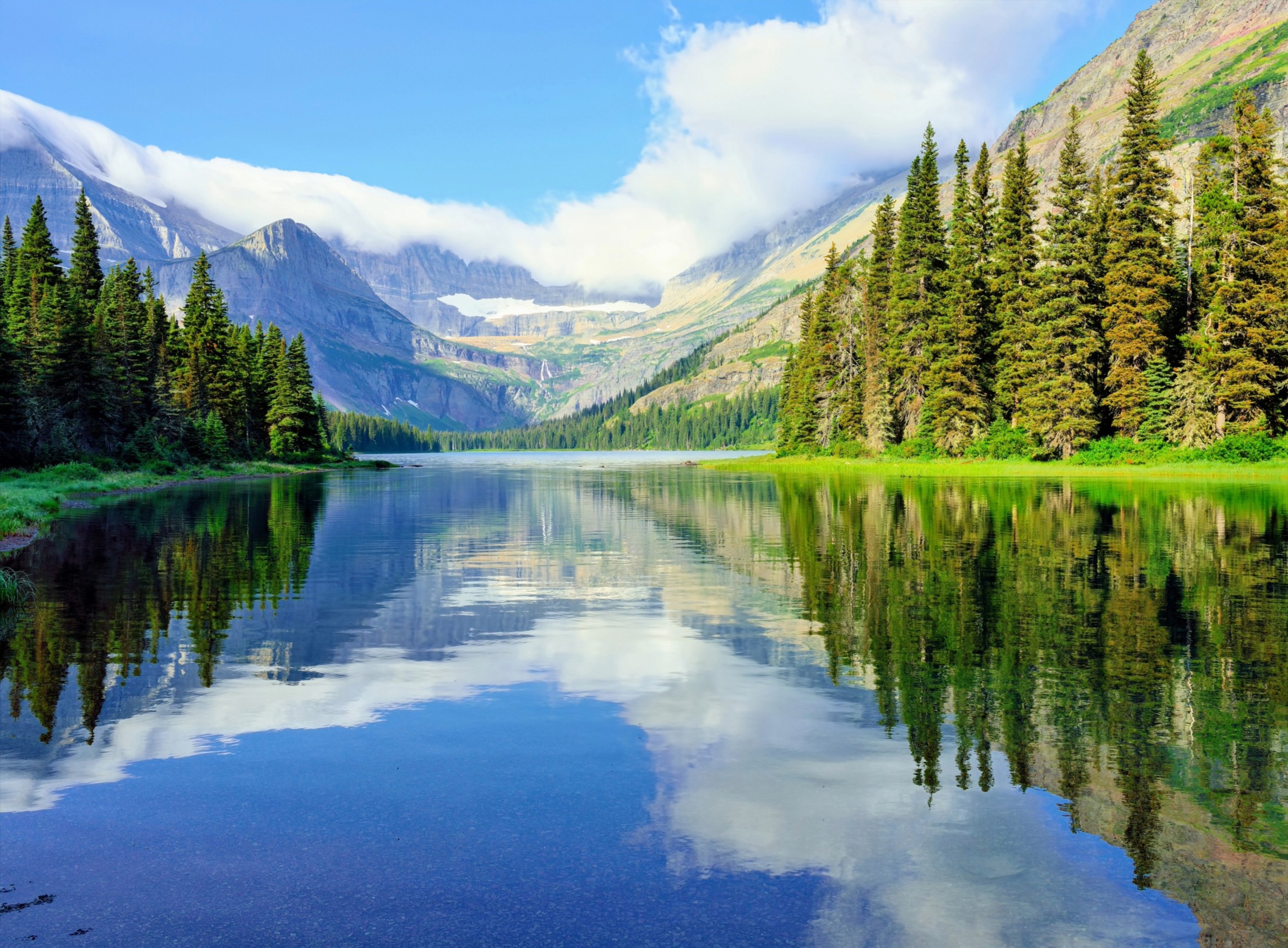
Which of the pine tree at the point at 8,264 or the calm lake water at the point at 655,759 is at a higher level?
the pine tree at the point at 8,264

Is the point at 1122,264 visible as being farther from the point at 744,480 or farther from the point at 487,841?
the point at 487,841

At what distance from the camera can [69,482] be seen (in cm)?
6362

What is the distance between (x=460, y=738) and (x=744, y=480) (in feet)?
242

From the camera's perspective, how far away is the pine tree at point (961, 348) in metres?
88.2

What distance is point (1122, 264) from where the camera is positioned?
3051 inches

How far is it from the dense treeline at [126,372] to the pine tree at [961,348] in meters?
77.4

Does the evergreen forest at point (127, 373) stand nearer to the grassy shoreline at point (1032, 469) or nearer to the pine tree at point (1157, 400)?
the grassy shoreline at point (1032, 469)

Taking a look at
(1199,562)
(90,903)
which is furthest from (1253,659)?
(90,903)

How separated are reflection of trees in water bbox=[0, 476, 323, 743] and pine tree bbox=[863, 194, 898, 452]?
70.6m

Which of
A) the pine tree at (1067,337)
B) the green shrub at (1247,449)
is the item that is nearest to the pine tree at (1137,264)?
the pine tree at (1067,337)

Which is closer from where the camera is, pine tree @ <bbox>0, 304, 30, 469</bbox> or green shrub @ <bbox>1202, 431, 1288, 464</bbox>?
pine tree @ <bbox>0, 304, 30, 469</bbox>

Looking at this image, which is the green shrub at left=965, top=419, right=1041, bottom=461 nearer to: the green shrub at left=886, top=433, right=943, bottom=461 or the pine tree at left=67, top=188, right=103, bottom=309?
the green shrub at left=886, top=433, right=943, bottom=461

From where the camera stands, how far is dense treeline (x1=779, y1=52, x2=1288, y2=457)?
2781 inches

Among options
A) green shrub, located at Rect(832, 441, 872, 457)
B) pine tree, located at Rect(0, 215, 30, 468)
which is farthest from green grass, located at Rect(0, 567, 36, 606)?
green shrub, located at Rect(832, 441, 872, 457)
